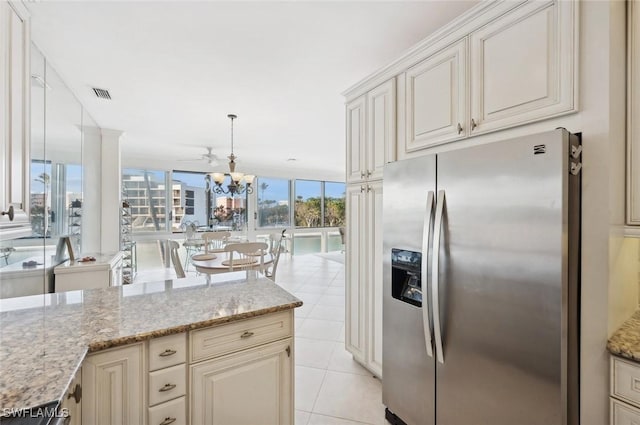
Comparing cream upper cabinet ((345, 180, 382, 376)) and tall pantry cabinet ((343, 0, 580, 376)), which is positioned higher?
tall pantry cabinet ((343, 0, 580, 376))

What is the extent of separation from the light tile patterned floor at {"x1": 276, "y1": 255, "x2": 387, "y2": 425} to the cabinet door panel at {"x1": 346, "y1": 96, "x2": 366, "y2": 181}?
5.22 feet

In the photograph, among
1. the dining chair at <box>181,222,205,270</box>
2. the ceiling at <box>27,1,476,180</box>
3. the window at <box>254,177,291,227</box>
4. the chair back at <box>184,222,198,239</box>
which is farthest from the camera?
the window at <box>254,177,291,227</box>

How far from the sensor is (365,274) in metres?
2.30

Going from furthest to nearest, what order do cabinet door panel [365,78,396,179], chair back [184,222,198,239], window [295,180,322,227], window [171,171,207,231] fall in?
1. window [295,180,322,227]
2. window [171,171,207,231]
3. chair back [184,222,198,239]
4. cabinet door panel [365,78,396,179]

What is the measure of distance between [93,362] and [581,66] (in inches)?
84.2

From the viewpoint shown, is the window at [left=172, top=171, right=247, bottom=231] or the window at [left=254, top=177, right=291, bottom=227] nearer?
the window at [left=172, top=171, right=247, bottom=231]

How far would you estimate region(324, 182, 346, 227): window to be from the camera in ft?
28.8

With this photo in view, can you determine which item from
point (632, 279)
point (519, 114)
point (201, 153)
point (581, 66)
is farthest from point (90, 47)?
point (201, 153)

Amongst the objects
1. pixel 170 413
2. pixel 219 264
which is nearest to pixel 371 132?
pixel 170 413

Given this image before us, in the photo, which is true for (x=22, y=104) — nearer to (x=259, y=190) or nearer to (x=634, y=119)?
(x=634, y=119)

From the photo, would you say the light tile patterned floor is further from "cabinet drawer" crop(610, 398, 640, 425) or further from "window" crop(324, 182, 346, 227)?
"window" crop(324, 182, 346, 227)

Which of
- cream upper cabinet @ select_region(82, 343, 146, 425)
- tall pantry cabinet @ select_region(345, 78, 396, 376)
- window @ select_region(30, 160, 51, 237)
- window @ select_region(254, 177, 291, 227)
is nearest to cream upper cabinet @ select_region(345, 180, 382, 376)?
tall pantry cabinet @ select_region(345, 78, 396, 376)

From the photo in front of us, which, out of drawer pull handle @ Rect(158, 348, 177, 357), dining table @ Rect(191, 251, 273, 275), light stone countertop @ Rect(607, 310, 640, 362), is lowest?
dining table @ Rect(191, 251, 273, 275)

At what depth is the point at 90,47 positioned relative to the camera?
210 centimetres
